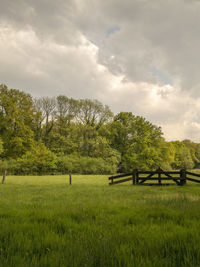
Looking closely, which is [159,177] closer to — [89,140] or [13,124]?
[13,124]

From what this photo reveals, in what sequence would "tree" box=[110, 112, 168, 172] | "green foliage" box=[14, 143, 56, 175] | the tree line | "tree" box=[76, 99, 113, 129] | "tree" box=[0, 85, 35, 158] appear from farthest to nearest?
"tree" box=[76, 99, 113, 129] < "tree" box=[110, 112, 168, 172] < the tree line < "green foliage" box=[14, 143, 56, 175] < "tree" box=[0, 85, 35, 158]

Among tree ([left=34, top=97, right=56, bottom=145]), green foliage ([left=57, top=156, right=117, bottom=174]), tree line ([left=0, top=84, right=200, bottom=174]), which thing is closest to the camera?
green foliage ([left=57, top=156, right=117, bottom=174])

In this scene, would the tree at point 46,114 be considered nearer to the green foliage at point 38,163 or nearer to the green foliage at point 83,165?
the green foliage at point 38,163

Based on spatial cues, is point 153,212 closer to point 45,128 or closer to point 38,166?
point 38,166

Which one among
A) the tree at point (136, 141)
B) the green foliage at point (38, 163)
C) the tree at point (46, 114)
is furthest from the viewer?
the tree at point (46, 114)

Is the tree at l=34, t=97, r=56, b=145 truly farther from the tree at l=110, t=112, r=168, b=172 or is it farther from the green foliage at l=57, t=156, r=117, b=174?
the tree at l=110, t=112, r=168, b=172

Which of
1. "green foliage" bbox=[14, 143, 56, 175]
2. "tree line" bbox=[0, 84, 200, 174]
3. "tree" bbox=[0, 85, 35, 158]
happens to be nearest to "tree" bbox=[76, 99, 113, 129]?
"tree line" bbox=[0, 84, 200, 174]

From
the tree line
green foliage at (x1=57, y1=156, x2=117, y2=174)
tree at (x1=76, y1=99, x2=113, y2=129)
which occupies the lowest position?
green foliage at (x1=57, y1=156, x2=117, y2=174)

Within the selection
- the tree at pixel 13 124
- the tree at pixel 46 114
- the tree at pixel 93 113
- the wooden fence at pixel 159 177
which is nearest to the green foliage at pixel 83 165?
the tree at pixel 46 114

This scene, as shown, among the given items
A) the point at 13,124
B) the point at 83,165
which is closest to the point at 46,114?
the point at 13,124

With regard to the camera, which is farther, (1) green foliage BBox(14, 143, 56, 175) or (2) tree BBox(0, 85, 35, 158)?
(1) green foliage BBox(14, 143, 56, 175)

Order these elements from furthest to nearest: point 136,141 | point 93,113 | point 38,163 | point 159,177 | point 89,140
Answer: point 93,113
point 89,140
point 136,141
point 38,163
point 159,177

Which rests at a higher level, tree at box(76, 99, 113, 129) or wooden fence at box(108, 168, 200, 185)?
tree at box(76, 99, 113, 129)

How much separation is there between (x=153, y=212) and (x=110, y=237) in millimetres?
2591
